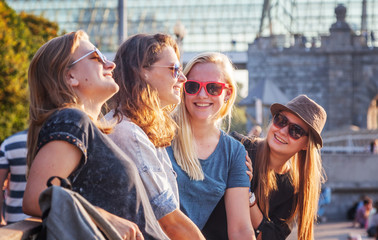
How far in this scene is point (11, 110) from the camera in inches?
695

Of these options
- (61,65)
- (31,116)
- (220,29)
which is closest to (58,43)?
(61,65)

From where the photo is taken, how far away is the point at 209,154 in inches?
143

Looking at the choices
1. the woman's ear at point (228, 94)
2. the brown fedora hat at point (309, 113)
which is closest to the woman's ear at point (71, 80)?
the woman's ear at point (228, 94)

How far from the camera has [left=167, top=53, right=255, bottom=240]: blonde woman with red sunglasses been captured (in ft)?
11.4

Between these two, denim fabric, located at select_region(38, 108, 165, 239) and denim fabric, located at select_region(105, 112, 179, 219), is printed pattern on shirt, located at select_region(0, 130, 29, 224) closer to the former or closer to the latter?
denim fabric, located at select_region(105, 112, 179, 219)

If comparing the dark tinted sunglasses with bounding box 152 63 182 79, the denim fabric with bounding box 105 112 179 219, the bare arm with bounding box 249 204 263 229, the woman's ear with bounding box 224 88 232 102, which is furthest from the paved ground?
the denim fabric with bounding box 105 112 179 219

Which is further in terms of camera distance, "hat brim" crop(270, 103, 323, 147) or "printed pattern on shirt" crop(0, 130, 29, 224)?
"printed pattern on shirt" crop(0, 130, 29, 224)

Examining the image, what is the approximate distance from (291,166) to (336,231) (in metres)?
14.9

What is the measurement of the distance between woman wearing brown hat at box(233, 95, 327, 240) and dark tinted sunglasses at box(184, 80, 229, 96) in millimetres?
575

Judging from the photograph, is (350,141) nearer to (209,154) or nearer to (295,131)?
(295,131)

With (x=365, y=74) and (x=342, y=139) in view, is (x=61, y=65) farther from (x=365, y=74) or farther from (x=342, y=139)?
(x=365, y=74)

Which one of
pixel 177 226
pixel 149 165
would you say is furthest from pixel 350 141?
pixel 149 165

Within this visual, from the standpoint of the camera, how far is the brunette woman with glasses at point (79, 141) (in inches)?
92.8

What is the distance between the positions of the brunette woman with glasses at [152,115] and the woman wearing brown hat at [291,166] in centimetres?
103
